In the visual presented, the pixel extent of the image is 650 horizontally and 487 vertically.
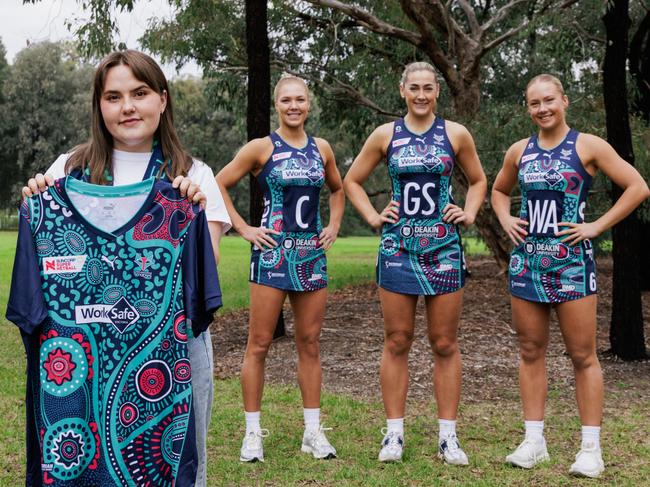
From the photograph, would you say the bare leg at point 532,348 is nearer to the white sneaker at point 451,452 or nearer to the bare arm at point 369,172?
the white sneaker at point 451,452

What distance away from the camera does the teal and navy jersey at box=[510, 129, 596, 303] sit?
4.78 meters

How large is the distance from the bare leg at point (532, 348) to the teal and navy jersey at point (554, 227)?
0.35ft

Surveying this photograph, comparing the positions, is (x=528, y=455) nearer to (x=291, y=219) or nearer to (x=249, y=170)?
(x=291, y=219)

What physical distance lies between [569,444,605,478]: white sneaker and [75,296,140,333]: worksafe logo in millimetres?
3020

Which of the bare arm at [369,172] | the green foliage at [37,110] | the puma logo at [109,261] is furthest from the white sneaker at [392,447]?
the green foliage at [37,110]

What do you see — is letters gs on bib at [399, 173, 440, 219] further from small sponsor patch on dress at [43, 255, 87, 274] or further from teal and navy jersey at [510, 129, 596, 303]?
small sponsor patch on dress at [43, 255, 87, 274]

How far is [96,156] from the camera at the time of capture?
2.97 m

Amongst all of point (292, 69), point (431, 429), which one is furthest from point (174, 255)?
point (292, 69)

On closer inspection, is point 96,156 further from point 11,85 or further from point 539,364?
point 11,85

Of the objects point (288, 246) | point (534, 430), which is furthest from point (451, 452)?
point (288, 246)

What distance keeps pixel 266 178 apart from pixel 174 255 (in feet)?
7.30

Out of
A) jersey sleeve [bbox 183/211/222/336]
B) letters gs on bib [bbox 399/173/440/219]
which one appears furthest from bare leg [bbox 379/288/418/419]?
jersey sleeve [bbox 183/211/222/336]

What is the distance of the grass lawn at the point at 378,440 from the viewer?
15.8ft

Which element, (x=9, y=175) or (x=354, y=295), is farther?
(x=9, y=175)
